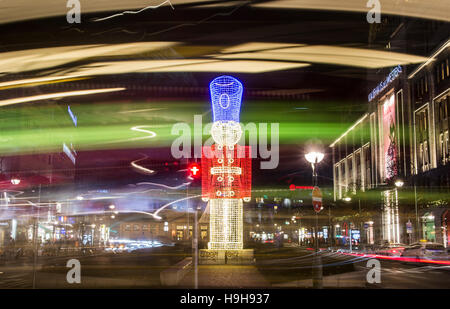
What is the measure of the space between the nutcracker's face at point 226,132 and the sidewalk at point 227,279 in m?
5.91

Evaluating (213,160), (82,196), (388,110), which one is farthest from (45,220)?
(388,110)

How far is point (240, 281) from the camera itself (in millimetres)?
14555

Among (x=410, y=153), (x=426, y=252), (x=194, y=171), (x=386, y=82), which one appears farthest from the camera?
(x=386, y=82)

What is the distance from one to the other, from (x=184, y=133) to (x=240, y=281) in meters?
6.76

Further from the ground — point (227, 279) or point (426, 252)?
point (227, 279)

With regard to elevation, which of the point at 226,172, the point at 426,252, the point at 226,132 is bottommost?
the point at 426,252

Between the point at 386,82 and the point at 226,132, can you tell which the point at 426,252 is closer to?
the point at 226,132

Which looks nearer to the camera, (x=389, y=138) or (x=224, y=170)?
(x=224, y=170)

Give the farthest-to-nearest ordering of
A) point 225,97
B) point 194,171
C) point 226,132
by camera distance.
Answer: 1. point 226,132
2. point 225,97
3. point 194,171

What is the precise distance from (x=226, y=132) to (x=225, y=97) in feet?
5.42

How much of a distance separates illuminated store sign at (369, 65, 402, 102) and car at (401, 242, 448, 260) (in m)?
33.2

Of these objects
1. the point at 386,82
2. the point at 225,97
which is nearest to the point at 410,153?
the point at 386,82

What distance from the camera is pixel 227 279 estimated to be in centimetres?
1527
